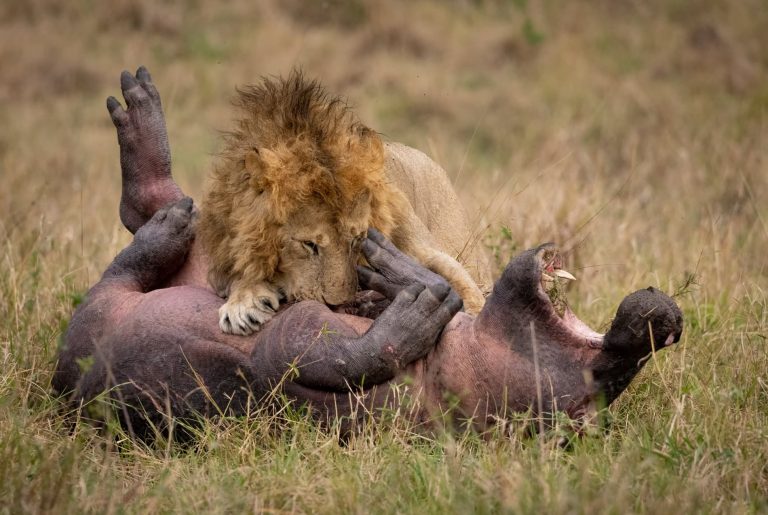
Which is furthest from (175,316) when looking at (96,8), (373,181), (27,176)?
(96,8)

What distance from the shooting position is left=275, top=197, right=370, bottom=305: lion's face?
3516 millimetres

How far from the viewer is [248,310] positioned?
350 cm

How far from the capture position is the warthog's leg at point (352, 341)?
327cm

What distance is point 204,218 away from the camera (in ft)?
12.7

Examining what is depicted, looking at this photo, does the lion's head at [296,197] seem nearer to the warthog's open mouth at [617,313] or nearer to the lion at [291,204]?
the lion at [291,204]

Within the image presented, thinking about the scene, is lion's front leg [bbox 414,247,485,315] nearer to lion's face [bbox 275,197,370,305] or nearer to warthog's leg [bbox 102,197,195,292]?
lion's face [bbox 275,197,370,305]

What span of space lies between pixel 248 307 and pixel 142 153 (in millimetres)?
1241

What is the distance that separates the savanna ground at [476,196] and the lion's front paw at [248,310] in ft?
1.07

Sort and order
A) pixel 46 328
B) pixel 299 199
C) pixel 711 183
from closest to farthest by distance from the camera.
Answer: pixel 299 199 < pixel 46 328 < pixel 711 183

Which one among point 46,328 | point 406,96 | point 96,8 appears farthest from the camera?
point 96,8

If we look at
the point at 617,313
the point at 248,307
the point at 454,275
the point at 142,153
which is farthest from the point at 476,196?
the point at 617,313

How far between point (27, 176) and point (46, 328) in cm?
372

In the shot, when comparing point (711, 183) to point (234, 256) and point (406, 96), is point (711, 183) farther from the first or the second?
point (234, 256)

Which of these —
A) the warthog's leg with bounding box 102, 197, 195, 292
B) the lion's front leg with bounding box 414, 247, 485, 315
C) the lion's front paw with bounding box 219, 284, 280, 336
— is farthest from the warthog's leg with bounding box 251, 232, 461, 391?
the warthog's leg with bounding box 102, 197, 195, 292
